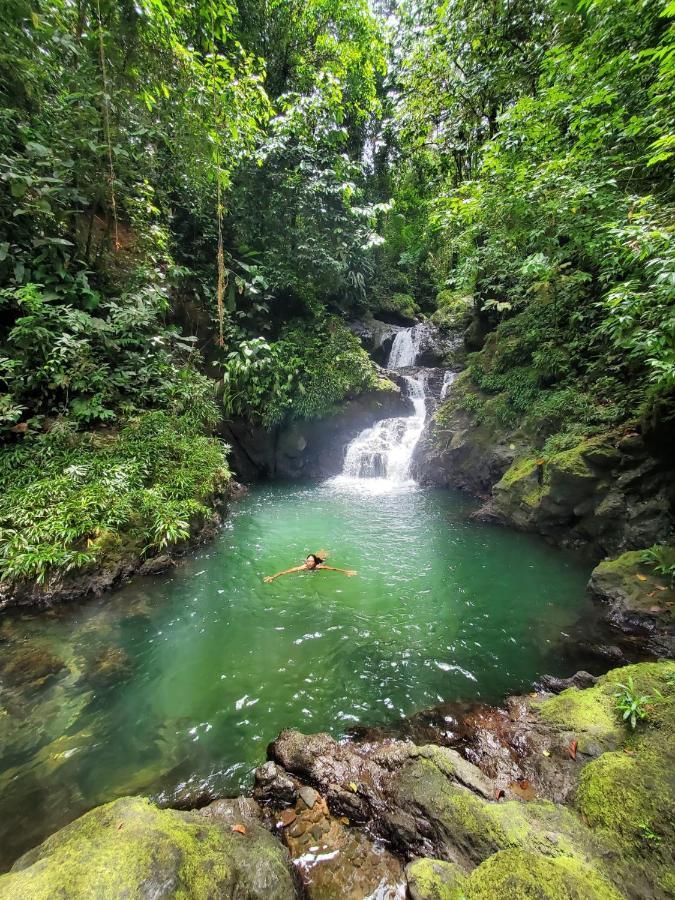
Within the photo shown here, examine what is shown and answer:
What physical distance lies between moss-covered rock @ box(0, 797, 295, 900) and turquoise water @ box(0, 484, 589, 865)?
3.17 ft

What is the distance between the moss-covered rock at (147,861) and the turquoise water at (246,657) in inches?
38.0

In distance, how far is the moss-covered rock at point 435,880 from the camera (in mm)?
1634

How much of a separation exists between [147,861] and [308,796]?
1262 millimetres

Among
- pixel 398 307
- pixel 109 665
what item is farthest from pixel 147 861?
pixel 398 307

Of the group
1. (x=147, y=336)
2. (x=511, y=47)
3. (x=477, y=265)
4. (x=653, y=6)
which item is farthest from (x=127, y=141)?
(x=511, y=47)

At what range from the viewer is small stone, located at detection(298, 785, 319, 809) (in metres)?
2.48

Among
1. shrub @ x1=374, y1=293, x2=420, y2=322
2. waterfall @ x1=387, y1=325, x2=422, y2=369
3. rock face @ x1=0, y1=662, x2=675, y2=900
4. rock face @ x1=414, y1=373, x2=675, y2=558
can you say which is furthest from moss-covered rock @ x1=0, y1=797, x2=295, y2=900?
shrub @ x1=374, y1=293, x2=420, y2=322

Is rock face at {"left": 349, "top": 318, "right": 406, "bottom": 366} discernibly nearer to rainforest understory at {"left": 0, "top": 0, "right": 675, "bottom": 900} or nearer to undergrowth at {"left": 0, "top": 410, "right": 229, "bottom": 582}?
rainforest understory at {"left": 0, "top": 0, "right": 675, "bottom": 900}

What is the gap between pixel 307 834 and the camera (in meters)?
2.29

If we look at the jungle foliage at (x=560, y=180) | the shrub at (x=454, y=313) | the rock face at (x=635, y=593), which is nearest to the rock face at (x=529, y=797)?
the rock face at (x=635, y=593)

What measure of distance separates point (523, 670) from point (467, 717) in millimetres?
1104

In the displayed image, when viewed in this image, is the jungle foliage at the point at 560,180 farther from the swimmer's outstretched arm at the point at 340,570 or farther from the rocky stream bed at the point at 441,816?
the swimmer's outstretched arm at the point at 340,570

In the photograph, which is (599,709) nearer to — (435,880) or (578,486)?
(435,880)

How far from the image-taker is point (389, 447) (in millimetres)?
12445
